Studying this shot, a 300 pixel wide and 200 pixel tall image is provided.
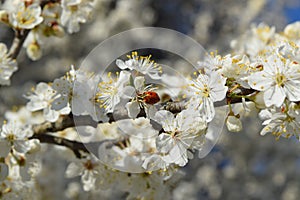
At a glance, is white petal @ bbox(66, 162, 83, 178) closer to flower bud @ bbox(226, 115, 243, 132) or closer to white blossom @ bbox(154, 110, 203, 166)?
white blossom @ bbox(154, 110, 203, 166)

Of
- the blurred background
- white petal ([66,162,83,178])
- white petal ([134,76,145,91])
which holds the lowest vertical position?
white petal ([66,162,83,178])

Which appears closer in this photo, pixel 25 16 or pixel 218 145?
pixel 25 16

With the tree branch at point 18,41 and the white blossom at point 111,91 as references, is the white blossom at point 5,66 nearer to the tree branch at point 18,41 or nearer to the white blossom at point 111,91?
the tree branch at point 18,41

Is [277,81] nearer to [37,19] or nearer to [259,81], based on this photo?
[259,81]

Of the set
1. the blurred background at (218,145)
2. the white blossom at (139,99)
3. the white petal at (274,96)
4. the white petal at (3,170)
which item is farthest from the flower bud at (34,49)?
the blurred background at (218,145)

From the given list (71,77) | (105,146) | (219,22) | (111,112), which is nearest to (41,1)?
(71,77)

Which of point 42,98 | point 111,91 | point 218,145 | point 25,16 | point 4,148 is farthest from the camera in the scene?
point 218,145

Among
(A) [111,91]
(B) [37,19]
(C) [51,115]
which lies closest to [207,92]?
(A) [111,91]

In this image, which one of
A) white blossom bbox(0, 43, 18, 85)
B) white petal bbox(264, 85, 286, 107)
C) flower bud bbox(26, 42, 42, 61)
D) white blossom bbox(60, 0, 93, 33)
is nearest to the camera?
white petal bbox(264, 85, 286, 107)

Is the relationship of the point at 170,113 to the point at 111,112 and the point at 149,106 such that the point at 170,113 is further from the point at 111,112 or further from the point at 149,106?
the point at 111,112

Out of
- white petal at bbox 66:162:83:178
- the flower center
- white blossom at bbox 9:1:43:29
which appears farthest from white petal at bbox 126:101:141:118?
white blossom at bbox 9:1:43:29

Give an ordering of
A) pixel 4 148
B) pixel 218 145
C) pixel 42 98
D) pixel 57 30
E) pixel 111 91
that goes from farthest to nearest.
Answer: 1. pixel 218 145
2. pixel 57 30
3. pixel 42 98
4. pixel 4 148
5. pixel 111 91

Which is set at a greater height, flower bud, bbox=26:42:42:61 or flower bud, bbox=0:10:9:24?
flower bud, bbox=26:42:42:61
